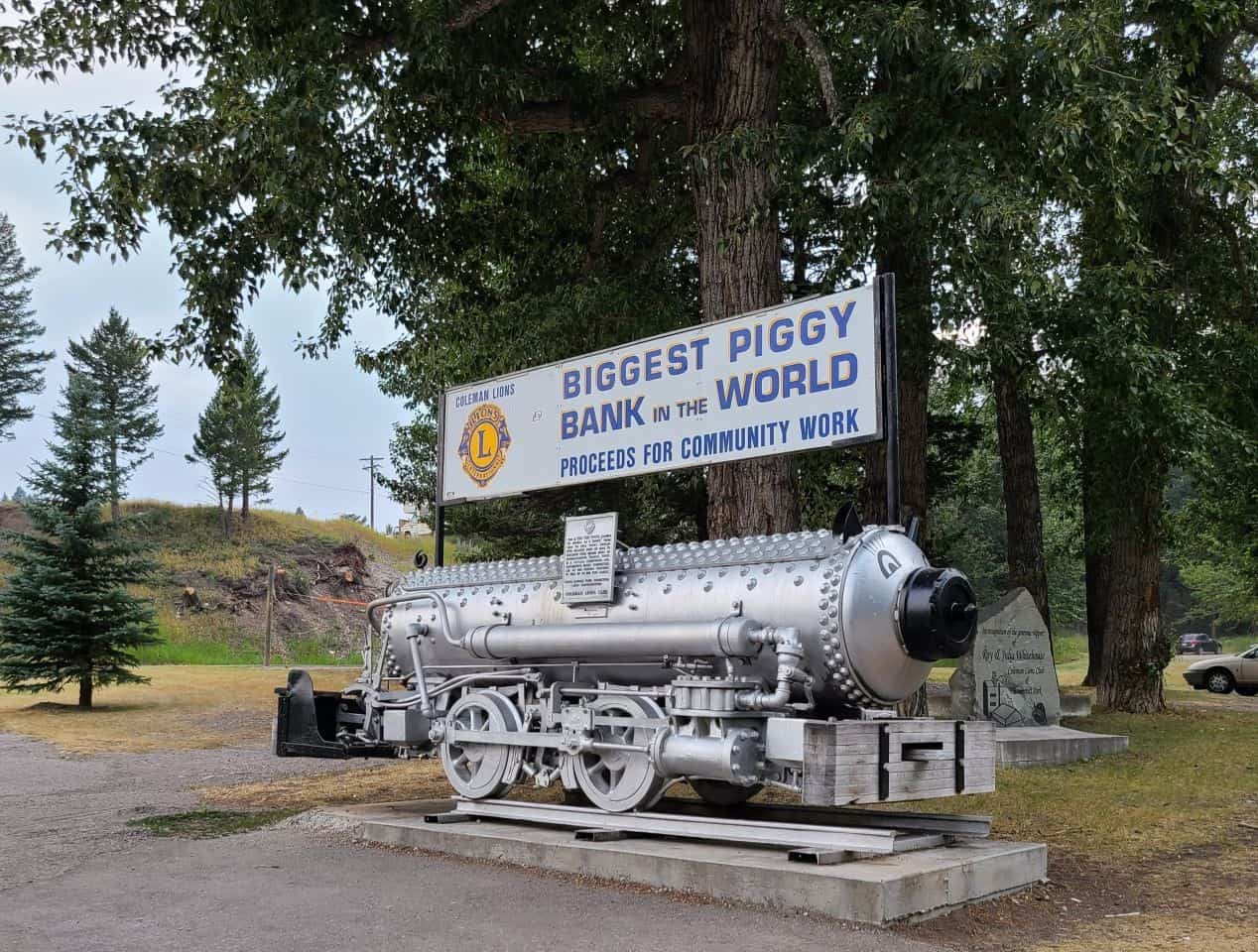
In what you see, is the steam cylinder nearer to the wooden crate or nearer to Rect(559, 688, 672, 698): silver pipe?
Rect(559, 688, 672, 698): silver pipe

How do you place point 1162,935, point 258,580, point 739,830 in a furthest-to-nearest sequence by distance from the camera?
point 258,580
point 739,830
point 1162,935

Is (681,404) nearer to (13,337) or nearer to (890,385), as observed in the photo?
(890,385)

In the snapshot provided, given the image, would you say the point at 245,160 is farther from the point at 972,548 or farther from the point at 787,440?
the point at 972,548

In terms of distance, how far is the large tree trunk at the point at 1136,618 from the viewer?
19031 millimetres

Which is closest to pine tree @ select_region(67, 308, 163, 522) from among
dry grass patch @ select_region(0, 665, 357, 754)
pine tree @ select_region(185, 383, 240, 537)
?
pine tree @ select_region(185, 383, 240, 537)

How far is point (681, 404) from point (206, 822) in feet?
17.4

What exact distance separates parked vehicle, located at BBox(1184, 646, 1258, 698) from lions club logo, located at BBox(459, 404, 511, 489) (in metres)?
27.0

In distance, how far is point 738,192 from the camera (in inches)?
452

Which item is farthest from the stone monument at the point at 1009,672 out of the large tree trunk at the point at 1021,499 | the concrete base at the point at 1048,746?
the large tree trunk at the point at 1021,499

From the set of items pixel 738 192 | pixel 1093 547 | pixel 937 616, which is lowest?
pixel 937 616

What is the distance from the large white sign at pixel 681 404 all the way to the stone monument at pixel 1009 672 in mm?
7327

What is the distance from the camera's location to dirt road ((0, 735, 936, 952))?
577 cm

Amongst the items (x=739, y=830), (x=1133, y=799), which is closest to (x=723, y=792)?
(x=739, y=830)

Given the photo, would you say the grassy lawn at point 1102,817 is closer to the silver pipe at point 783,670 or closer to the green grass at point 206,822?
the green grass at point 206,822
